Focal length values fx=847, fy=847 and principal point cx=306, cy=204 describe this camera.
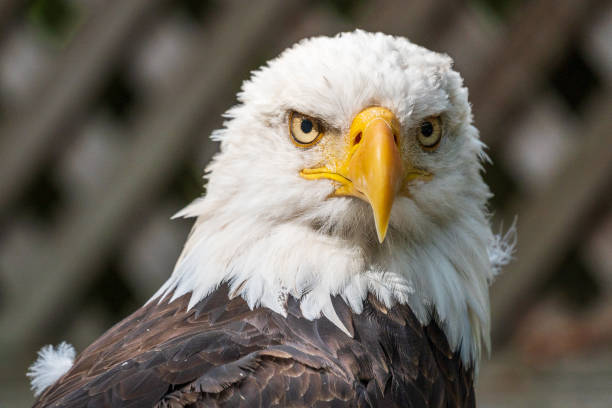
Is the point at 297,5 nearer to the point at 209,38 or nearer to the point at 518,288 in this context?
the point at 209,38

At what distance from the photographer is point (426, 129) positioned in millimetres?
1670

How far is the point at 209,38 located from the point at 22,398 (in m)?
1.73

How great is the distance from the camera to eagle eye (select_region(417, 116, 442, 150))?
5.46ft

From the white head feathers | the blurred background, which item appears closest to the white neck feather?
the white head feathers

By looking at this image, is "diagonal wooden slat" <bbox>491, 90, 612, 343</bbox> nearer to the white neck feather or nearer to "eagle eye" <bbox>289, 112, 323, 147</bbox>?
the white neck feather

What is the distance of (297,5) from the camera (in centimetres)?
377

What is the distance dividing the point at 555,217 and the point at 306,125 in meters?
2.22

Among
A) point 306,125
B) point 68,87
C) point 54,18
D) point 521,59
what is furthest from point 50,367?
point 54,18

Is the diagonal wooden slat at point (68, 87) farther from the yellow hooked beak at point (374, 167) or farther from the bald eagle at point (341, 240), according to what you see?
the yellow hooked beak at point (374, 167)

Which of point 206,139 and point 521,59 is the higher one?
point 521,59

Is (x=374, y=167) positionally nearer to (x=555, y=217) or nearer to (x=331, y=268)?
(x=331, y=268)

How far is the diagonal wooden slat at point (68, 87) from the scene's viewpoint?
3797 mm

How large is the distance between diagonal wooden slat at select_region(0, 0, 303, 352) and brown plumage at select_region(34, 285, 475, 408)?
212 centimetres

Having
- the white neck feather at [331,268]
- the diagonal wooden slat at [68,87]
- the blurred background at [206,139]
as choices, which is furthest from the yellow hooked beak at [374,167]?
the diagonal wooden slat at [68,87]
